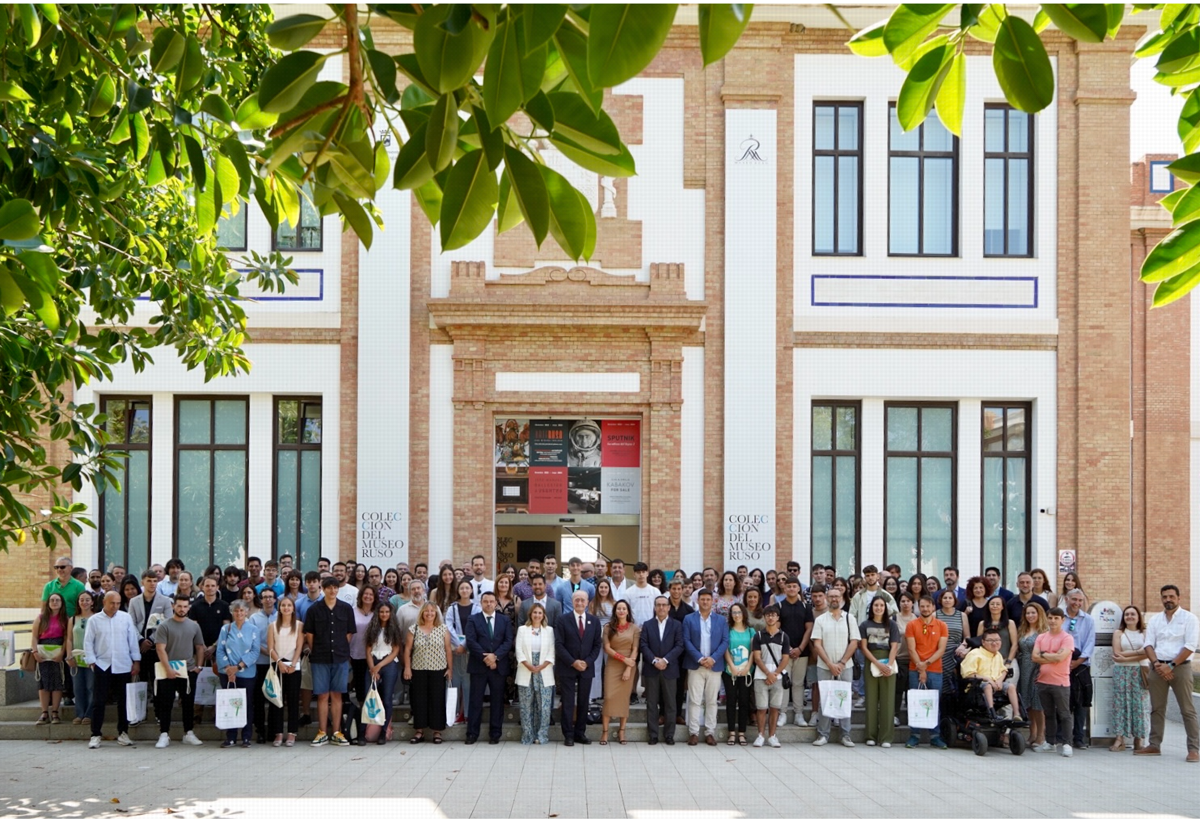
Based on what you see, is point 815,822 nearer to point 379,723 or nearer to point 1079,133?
point 379,723

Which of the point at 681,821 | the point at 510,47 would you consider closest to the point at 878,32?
the point at 510,47

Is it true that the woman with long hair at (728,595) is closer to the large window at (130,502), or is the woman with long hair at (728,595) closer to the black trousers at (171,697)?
the black trousers at (171,697)

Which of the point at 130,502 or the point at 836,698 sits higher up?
the point at 130,502

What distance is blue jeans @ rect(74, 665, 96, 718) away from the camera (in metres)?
14.6

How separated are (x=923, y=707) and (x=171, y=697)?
28.5 feet

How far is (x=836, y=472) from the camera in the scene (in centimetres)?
2053

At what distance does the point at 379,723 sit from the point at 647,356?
8122 millimetres

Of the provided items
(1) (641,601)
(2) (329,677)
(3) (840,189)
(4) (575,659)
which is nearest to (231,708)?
(2) (329,677)

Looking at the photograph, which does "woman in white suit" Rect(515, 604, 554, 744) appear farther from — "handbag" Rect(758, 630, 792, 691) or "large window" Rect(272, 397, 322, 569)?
"large window" Rect(272, 397, 322, 569)

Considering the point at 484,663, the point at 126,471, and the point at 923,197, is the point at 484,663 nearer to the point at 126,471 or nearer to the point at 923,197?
the point at 126,471

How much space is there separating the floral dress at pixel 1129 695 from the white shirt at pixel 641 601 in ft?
18.3

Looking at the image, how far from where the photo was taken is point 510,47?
192 cm

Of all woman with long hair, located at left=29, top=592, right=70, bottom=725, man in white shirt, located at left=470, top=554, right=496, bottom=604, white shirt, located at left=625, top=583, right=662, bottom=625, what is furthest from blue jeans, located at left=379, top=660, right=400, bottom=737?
woman with long hair, located at left=29, top=592, right=70, bottom=725

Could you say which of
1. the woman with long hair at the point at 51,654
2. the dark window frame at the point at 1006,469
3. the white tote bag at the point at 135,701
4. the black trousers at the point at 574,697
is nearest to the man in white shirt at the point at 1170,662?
the white tote bag at the point at 135,701
